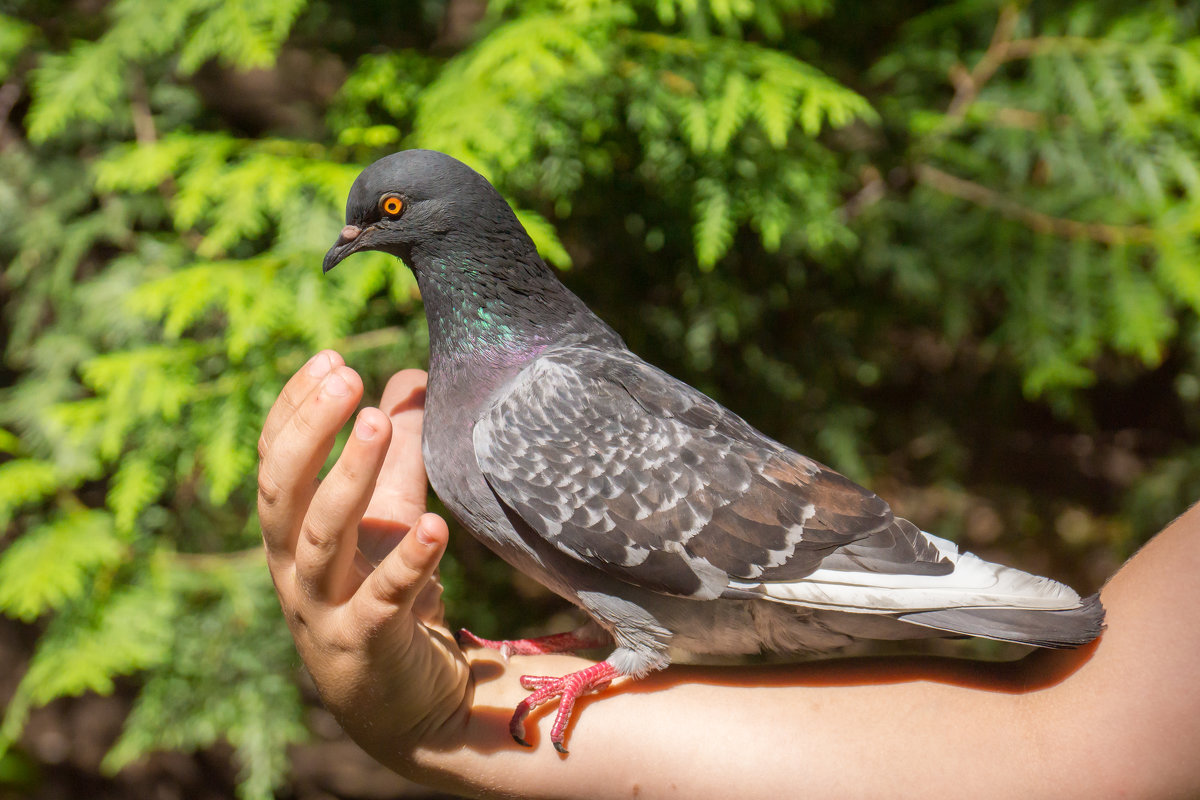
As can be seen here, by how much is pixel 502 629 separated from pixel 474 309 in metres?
1.68

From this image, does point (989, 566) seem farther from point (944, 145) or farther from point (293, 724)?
point (293, 724)

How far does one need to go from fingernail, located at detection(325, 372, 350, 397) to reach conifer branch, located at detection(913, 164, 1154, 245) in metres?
2.58

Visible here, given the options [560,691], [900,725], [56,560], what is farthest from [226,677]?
[900,725]

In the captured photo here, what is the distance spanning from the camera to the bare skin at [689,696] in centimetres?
147

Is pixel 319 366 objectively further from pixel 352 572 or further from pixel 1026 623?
pixel 1026 623

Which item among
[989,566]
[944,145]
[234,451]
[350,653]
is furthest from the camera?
[944,145]

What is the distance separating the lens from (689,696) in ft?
6.22

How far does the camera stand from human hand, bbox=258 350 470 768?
4.59 feet

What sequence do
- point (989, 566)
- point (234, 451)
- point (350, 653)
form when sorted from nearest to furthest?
point (350, 653), point (989, 566), point (234, 451)

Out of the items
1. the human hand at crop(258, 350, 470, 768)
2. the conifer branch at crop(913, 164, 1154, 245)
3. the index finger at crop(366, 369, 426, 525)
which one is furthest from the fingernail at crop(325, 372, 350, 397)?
the conifer branch at crop(913, 164, 1154, 245)

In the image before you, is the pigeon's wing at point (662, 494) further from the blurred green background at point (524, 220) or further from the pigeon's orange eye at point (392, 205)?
the blurred green background at point (524, 220)

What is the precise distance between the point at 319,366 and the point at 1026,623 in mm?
1387

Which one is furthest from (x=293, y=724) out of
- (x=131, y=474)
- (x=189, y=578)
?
(x=131, y=474)

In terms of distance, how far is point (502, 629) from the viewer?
10.6ft
